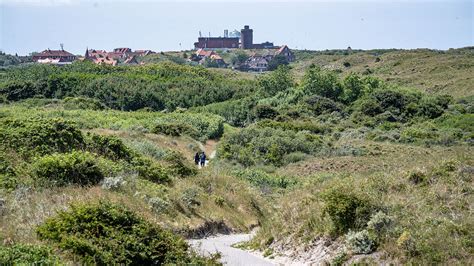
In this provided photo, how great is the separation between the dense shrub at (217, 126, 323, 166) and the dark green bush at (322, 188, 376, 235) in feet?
101

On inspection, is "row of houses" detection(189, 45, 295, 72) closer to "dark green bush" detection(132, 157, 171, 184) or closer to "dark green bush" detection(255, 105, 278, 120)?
"dark green bush" detection(255, 105, 278, 120)

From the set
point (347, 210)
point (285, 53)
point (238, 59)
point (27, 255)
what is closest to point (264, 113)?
point (347, 210)

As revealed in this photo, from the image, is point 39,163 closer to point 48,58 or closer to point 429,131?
point 429,131

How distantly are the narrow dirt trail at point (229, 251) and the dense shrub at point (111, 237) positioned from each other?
126cm

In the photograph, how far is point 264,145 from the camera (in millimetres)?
48250

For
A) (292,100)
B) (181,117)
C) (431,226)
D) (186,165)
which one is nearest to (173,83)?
(292,100)

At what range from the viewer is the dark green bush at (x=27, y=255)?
859 centimetres

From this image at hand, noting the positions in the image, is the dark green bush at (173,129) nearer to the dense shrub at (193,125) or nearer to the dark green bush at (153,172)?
the dense shrub at (193,125)

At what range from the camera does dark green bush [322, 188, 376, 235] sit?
1409 centimetres

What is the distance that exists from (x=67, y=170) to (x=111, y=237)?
303 inches

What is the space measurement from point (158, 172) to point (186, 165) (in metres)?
3.42

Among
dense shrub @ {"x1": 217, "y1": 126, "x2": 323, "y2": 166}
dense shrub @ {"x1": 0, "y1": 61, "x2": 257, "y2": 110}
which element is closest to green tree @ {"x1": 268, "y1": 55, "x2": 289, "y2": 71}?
dense shrub @ {"x1": 0, "y1": 61, "x2": 257, "y2": 110}

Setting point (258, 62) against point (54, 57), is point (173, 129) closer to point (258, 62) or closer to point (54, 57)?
point (258, 62)

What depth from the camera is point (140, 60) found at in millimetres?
171875
